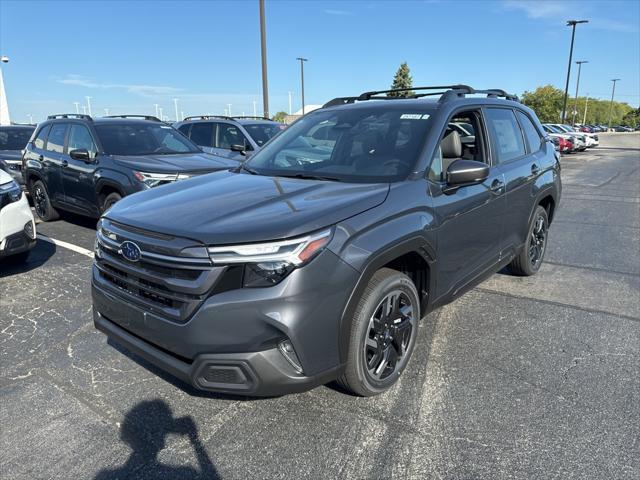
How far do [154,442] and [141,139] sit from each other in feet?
18.9

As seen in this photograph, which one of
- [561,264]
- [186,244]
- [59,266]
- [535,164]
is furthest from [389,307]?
[59,266]

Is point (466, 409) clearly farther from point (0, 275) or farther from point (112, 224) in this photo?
point (0, 275)

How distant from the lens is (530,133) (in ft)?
16.2

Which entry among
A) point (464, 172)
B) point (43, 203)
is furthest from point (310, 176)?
point (43, 203)

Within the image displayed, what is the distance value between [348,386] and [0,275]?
4.43 m

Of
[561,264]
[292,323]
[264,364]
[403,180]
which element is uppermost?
[403,180]

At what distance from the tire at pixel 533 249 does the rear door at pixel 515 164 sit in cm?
25

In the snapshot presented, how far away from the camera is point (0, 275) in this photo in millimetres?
5242

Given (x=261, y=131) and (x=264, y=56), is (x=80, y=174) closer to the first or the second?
(x=261, y=131)

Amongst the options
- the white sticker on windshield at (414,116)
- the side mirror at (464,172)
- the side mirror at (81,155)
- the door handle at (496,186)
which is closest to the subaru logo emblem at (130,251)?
the side mirror at (464,172)

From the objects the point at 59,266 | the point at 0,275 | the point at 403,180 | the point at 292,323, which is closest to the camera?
the point at 292,323

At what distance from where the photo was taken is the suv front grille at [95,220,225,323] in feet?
7.55

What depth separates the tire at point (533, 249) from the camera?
4.90 m

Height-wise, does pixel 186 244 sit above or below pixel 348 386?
above
